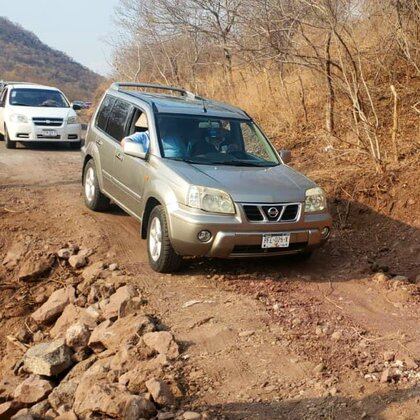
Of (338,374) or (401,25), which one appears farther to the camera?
(401,25)

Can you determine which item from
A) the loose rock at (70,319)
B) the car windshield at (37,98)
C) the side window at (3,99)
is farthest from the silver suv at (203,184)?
the side window at (3,99)

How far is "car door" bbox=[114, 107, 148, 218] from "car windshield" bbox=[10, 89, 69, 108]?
881 centimetres

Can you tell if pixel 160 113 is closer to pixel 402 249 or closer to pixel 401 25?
pixel 402 249

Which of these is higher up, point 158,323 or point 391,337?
point 391,337

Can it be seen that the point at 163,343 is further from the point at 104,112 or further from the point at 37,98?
the point at 37,98

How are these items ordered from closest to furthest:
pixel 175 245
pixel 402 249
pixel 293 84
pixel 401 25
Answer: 1. pixel 175 245
2. pixel 402 249
3. pixel 401 25
4. pixel 293 84

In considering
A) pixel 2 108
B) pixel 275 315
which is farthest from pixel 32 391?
pixel 2 108

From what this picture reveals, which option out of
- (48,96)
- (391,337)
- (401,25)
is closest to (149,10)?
(48,96)

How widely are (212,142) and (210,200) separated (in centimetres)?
129

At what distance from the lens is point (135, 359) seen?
4586 mm

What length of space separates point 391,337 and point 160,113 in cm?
361

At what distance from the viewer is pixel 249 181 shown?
6148mm

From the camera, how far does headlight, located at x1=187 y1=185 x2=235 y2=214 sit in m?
5.84

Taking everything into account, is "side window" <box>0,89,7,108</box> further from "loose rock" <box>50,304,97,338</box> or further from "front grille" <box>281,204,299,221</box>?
"front grille" <box>281,204,299,221</box>
